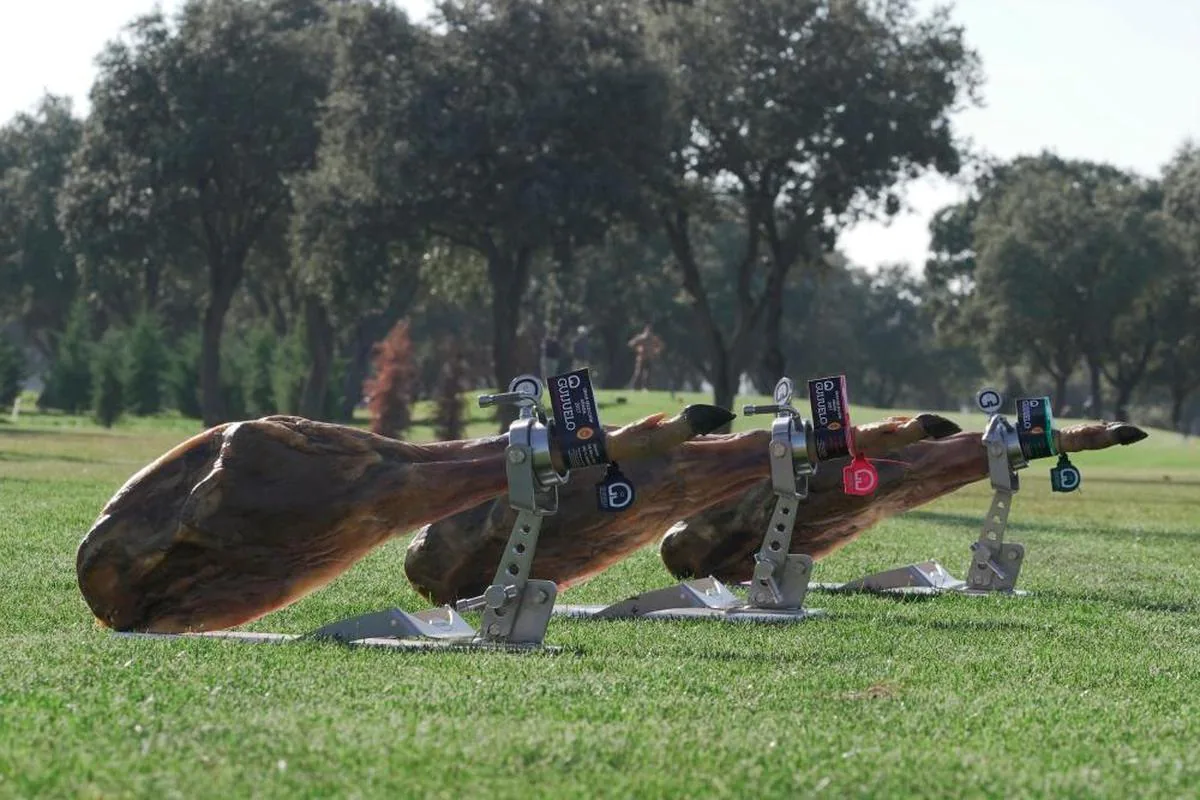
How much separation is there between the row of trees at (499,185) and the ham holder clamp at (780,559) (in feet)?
110

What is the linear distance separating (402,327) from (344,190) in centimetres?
2178

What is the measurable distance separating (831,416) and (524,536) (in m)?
2.79

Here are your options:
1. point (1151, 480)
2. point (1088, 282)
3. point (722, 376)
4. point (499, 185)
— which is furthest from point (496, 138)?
point (1088, 282)

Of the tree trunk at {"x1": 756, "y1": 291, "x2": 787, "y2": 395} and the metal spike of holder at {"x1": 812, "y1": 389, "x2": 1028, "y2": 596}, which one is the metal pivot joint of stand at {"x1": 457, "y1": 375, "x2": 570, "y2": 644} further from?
the tree trunk at {"x1": 756, "y1": 291, "x2": 787, "y2": 395}

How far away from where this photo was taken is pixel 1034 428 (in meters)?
16.6

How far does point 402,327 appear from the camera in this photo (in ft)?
237

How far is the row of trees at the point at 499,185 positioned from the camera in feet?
162

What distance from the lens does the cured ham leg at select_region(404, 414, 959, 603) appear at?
1441 cm

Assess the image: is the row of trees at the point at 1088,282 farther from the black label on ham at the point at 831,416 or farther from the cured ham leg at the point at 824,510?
the black label on ham at the point at 831,416

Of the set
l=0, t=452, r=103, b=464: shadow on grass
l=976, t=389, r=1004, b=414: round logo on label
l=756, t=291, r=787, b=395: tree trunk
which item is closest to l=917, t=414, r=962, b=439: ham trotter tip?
l=976, t=389, r=1004, b=414: round logo on label

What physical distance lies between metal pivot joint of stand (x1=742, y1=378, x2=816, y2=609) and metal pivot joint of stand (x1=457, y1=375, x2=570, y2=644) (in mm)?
2324

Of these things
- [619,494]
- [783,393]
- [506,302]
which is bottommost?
[619,494]

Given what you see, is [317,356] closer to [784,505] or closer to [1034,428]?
[1034,428]

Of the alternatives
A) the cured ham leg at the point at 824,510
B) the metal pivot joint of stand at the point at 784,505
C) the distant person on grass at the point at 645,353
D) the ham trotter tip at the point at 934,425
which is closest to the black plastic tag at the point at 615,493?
the metal pivot joint of stand at the point at 784,505
